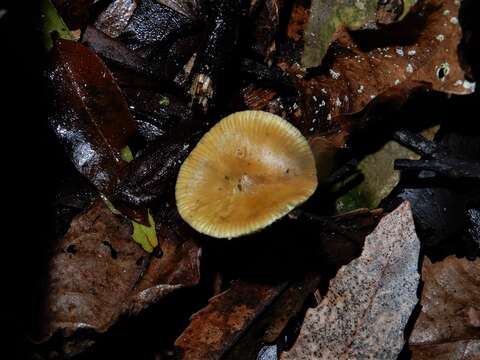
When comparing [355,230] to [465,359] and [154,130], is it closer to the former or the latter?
[465,359]

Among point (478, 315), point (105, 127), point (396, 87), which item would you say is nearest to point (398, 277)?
point (478, 315)

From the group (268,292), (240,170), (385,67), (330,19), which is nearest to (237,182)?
(240,170)

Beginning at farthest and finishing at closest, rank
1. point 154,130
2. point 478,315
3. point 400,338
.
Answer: point 154,130
point 478,315
point 400,338

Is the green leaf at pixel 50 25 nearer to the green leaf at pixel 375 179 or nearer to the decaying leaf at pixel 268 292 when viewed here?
the decaying leaf at pixel 268 292

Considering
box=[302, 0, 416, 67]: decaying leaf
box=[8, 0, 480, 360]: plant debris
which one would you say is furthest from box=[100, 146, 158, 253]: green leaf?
box=[302, 0, 416, 67]: decaying leaf

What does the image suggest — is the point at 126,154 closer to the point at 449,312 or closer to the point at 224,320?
the point at 224,320

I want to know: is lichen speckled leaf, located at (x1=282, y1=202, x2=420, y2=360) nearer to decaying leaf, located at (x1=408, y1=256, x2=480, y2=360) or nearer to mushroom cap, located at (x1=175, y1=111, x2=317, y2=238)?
decaying leaf, located at (x1=408, y1=256, x2=480, y2=360)
